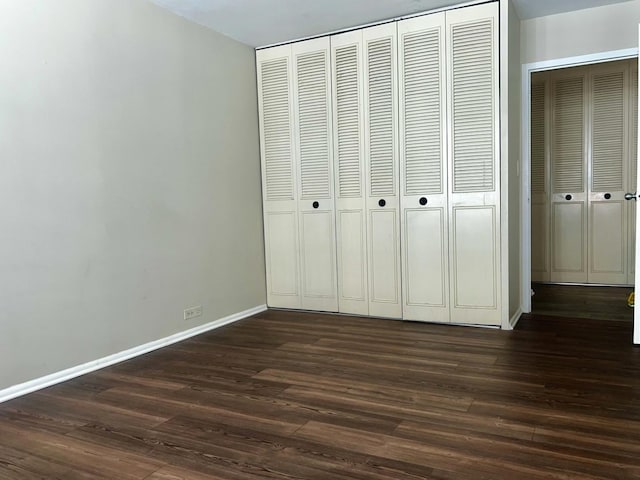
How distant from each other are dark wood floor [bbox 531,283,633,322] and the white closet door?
1.65m

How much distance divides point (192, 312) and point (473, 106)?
2.71 m

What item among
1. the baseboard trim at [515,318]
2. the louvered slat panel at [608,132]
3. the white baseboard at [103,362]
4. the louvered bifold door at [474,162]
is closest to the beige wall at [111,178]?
the white baseboard at [103,362]

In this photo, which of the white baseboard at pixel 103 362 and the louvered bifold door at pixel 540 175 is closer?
the white baseboard at pixel 103 362

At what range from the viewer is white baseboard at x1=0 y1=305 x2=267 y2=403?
2670 mm

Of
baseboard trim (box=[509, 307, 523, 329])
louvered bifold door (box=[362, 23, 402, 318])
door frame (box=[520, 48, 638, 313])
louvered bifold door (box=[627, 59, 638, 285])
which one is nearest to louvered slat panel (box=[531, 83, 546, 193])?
louvered bifold door (box=[627, 59, 638, 285])

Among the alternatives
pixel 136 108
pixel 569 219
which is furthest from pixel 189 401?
pixel 569 219

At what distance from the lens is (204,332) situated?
396 centimetres

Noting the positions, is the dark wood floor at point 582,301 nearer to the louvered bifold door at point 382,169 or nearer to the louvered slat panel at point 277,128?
the louvered bifold door at point 382,169

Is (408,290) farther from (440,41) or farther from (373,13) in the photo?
(373,13)

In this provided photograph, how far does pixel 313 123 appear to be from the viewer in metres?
4.40

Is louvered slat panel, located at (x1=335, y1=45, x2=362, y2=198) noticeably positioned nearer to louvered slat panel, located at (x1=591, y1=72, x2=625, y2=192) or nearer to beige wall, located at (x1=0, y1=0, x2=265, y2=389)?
beige wall, located at (x1=0, y1=0, x2=265, y2=389)

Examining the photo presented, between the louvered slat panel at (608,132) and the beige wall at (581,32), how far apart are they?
1.75 m

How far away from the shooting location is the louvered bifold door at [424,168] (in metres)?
3.85

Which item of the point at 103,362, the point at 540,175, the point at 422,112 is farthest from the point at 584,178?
the point at 103,362
